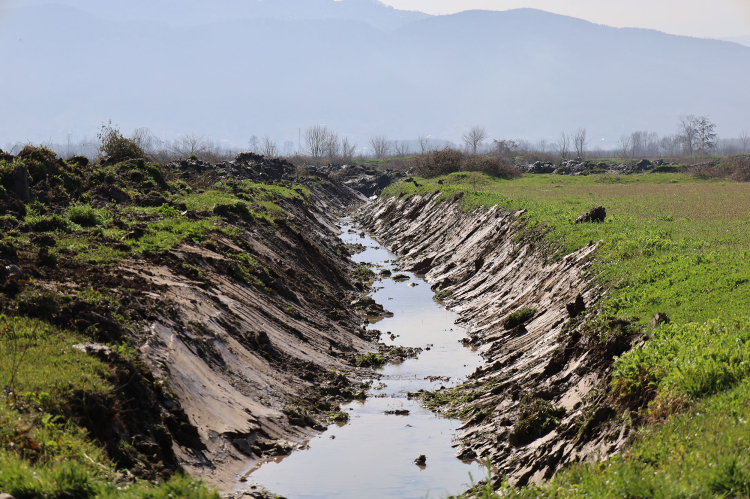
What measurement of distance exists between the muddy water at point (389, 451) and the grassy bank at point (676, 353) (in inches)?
99.2

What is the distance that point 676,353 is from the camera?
965 centimetres

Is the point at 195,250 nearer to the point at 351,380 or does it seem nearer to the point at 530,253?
the point at 351,380

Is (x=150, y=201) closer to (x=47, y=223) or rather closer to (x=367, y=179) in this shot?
(x=47, y=223)

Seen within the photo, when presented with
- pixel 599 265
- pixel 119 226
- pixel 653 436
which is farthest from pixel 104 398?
pixel 599 265

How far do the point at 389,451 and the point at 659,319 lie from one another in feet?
19.3

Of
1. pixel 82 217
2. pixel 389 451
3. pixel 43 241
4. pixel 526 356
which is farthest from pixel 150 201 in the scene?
pixel 389 451

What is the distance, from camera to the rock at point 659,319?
37.7ft

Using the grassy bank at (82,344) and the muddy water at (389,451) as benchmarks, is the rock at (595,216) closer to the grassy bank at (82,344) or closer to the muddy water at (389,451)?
the muddy water at (389,451)

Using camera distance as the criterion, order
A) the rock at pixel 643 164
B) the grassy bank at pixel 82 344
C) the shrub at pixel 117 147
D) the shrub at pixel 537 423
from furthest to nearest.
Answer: the rock at pixel 643 164, the shrub at pixel 117 147, the shrub at pixel 537 423, the grassy bank at pixel 82 344

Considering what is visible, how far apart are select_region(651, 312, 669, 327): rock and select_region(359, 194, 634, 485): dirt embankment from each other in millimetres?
601

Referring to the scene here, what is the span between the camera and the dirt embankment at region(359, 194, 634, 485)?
33.6 ft

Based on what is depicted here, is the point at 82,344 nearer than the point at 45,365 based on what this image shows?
No

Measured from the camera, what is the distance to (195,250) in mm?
18906

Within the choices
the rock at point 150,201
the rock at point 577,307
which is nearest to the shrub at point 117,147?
the rock at point 150,201
